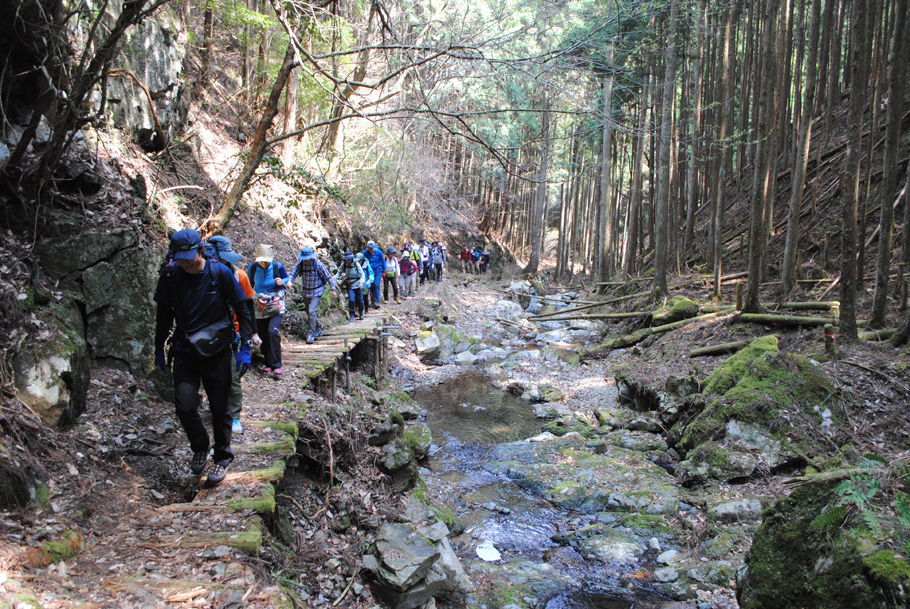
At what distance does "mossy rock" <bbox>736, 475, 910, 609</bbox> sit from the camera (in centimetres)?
296

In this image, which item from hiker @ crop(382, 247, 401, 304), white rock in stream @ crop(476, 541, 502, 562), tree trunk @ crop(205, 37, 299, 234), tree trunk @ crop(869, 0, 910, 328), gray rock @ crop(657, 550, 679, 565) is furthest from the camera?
hiker @ crop(382, 247, 401, 304)

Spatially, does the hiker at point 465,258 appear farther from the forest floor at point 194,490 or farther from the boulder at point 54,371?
the boulder at point 54,371

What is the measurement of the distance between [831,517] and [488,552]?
11.7 feet

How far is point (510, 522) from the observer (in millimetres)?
6656

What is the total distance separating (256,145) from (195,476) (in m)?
5.38

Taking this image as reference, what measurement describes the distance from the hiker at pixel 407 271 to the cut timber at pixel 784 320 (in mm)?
11284

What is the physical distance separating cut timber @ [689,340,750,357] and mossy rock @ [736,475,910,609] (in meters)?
6.09

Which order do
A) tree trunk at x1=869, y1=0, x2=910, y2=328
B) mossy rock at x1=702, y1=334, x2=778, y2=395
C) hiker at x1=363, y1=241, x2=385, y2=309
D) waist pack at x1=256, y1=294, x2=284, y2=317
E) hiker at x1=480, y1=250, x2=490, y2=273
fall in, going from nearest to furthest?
waist pack at x1=256, y1=294, x2=284, y2=317
tree trunk at x1=869, y1=0, x2=910, y2=328
mossy rock at x1=702, y1=334, x2=778, y2=395
hiker at x1=363, y1=241, x2=385, y2=309
hiker at x1=480, y1=250, x2=490, y2=273

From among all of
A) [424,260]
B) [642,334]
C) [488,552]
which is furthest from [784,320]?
[424,260]

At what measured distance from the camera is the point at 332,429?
6.03m

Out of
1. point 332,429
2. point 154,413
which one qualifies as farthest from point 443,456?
point 154,413

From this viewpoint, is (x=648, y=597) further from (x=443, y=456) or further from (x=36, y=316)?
(x=36, y=316)

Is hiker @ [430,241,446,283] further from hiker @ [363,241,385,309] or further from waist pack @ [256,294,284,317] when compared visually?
waist pack @ [256,294,284,317]

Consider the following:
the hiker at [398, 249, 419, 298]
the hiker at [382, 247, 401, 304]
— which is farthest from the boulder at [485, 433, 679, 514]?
the hiker at [398, 249, 419, 298]
